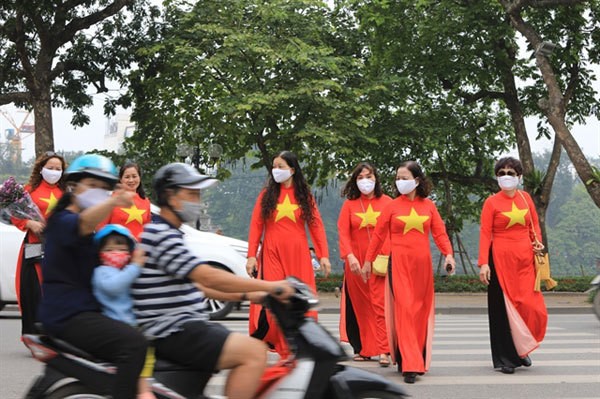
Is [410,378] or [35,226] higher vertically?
[35,226]

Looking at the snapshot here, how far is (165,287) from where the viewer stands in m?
4.98

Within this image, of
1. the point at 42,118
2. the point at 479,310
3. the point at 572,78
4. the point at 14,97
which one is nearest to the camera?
the point at 479,310

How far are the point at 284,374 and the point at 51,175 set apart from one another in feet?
16.7

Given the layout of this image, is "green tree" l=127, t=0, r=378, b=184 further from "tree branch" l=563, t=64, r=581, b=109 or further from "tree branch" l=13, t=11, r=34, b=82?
"tree branch" l=563, t=64, r=581, b=109

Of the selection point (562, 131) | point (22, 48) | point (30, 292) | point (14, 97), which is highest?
point (22, 48)

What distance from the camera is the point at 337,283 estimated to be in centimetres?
2666

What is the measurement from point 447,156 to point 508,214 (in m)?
23.9

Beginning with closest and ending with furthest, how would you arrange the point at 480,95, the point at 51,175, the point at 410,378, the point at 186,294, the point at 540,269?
the point at 186,294 < the point at 410,378 < the point at 51,175 < the point at 540,269 < the point at 480,95

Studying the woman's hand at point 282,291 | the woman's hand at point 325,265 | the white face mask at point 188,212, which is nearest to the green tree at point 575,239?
the woman's hand at point 325,265

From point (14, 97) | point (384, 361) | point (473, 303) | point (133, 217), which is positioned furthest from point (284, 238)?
point (14, 97)

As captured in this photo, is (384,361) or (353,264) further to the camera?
(353,264)

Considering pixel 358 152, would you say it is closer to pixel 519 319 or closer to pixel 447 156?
pixel 447 156

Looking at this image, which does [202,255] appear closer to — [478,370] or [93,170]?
[478,370]

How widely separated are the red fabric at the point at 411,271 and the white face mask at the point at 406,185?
154 millimetres
